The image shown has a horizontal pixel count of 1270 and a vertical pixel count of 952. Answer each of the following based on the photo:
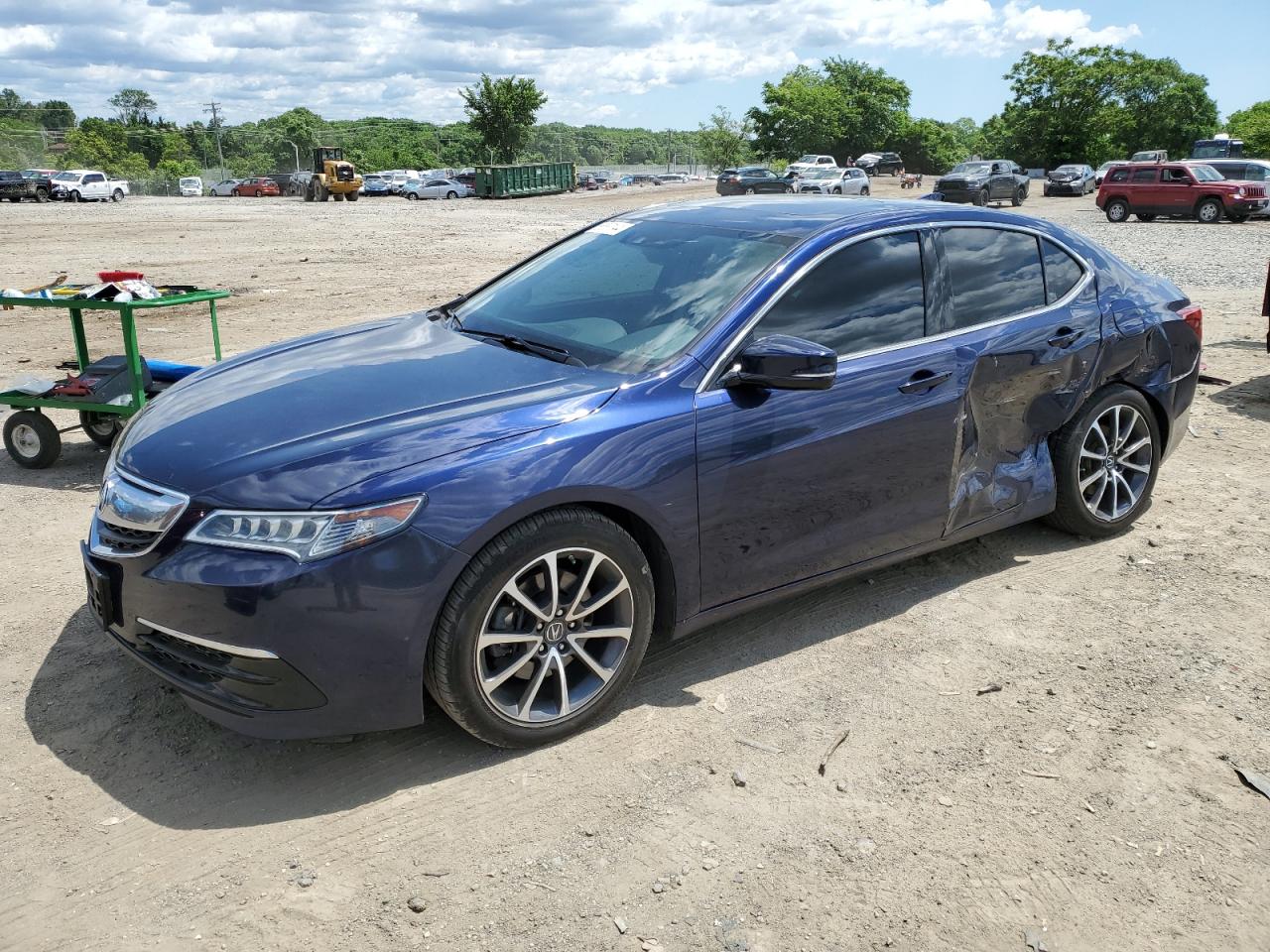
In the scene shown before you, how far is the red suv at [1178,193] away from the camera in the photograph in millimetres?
29875

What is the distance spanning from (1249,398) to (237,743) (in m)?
7.79

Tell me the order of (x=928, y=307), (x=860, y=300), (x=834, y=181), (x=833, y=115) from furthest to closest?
(x=833, y=115)
(x=834, y=181)
(x=928, y=307)
(x=860, y=300)

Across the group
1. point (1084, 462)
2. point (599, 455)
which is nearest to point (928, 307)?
point (1084, 462)

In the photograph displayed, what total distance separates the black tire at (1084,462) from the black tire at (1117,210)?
28.9 metres

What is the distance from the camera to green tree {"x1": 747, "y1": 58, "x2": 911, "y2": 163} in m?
86.2

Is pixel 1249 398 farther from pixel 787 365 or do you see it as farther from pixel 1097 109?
pixel 1097 109

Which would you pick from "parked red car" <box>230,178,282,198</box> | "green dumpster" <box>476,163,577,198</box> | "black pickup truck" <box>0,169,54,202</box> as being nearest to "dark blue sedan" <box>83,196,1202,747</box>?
"black pickup truck" <box>0,169,54,202</box>

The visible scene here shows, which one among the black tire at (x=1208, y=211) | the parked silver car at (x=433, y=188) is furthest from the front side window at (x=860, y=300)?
the parked silver car at (x=433, y=188)

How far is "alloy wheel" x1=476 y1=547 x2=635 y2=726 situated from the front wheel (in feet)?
104

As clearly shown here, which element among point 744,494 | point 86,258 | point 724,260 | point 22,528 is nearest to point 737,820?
point 744,494

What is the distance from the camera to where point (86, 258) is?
1892 cm

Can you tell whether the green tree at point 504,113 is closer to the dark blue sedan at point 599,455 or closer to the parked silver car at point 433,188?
the parked silver car at point 433,188

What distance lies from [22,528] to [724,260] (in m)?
3.81

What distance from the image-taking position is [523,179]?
57719 mm
